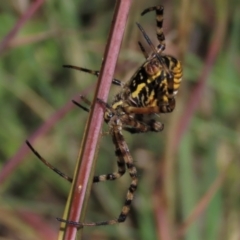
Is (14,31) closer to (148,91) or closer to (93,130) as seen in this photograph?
(148,91)

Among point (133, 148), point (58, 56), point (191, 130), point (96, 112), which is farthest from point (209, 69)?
point (96, 112)

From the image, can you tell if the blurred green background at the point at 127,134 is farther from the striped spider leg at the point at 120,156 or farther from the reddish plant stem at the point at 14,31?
the striped spider leg at the point at 120,156

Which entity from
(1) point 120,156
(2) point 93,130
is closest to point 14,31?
(1) point 120,156

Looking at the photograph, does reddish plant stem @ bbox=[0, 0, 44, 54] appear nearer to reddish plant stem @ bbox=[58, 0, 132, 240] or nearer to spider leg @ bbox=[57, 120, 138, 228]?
spider leg @ bbox=[57, 120, 138, 228]

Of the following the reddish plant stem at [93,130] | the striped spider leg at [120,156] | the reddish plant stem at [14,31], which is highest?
the reddish plant stem at [14,31]

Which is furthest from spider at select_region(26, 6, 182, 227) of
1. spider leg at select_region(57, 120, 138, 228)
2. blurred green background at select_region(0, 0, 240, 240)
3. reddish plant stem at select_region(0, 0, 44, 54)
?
blurred green background at select_region(0, 0, 240, 240)

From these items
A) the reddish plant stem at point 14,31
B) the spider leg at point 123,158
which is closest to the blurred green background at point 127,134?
the reddish plant stem at point 14,31

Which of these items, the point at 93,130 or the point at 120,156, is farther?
the point at 120,156

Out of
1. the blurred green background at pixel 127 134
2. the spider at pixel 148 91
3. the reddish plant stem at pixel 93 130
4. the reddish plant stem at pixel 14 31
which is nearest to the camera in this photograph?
the reddish plant stem at pixel 93 130
